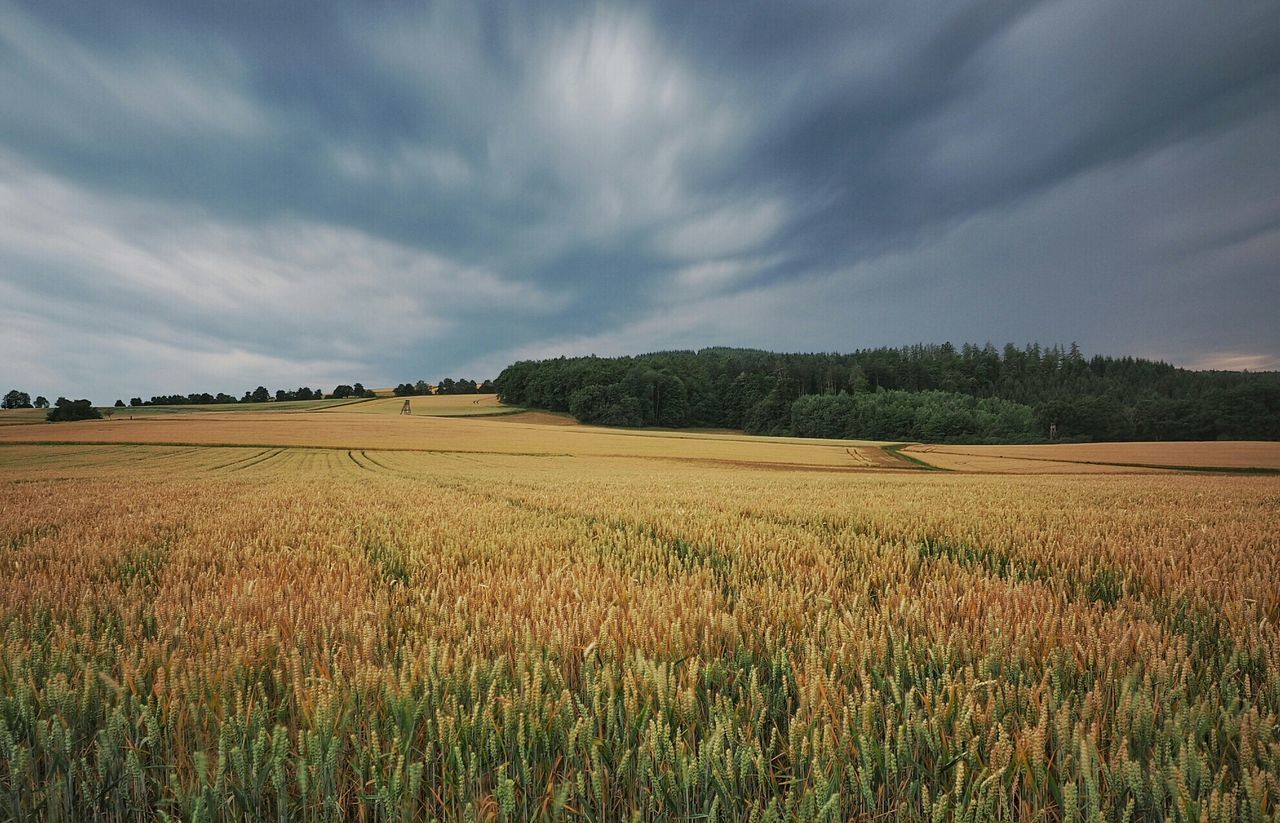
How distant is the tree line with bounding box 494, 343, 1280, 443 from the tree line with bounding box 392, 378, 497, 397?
17.0m

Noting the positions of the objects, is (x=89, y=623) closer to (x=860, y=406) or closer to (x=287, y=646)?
(x=287, y=646)

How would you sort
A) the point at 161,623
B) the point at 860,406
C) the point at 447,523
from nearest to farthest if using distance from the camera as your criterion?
1. the point at 161,623
2. the point at 447,523
3. the point at 860,406

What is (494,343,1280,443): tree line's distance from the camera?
7456cm

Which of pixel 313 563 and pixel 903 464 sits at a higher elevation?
pixel 313 563

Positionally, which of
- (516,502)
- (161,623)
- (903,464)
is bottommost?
(903,464)

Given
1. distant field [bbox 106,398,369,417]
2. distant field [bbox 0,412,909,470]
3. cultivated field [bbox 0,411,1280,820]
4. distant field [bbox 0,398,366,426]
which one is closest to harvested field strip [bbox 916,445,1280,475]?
distant field [bbox 0,412,909,470]

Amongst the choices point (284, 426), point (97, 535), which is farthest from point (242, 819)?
point (284, 426)

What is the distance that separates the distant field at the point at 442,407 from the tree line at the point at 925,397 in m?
8.03

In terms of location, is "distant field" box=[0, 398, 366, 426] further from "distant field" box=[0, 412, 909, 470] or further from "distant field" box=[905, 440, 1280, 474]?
"distant field" box=[905, 440, 1280, 474]

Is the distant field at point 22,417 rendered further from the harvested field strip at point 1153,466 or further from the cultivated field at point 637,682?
the harvested field strip at point 1153,466

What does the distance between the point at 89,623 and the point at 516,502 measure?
6537 millimetres

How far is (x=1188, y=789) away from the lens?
1406mm

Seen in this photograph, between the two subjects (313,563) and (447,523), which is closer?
(313,563)

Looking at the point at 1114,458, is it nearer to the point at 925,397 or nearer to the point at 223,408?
the point at 925,397
